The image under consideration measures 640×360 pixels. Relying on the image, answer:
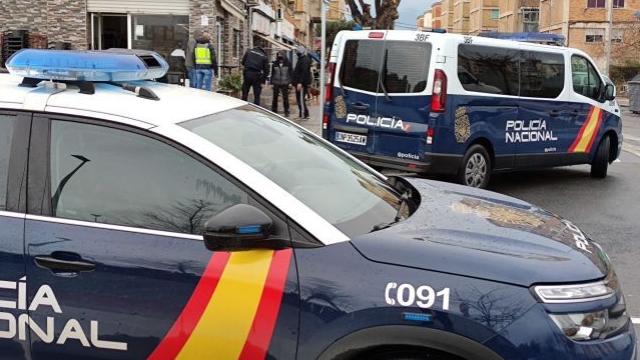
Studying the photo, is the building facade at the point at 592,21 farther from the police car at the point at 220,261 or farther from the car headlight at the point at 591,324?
the police car at the point at 220,261

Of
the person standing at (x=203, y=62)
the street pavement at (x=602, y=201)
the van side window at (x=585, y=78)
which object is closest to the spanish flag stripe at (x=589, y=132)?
the van side window at (x=585, y=78)

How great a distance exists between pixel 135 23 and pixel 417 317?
1699 centimetres

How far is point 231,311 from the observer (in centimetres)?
251

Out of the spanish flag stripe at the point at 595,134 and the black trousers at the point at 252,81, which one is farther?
the black trousers at the point at 252,81

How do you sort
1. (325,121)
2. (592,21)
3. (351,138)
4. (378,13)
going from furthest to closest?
(592,21)
(378,13)
(325,121)
(351,138)

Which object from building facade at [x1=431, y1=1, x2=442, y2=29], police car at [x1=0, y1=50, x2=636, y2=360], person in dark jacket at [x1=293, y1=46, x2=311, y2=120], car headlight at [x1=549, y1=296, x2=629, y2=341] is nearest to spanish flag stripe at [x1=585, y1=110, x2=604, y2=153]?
police car at [x1=0, y1=50, x2=636, y2=360]

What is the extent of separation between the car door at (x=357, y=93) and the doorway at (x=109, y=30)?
1065 centimetres

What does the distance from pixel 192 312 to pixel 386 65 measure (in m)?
6.53

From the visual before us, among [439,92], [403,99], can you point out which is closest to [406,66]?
[403,99]

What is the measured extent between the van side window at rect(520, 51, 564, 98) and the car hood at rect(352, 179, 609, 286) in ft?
20.4

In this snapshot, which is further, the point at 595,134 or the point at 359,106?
the point at 595,134

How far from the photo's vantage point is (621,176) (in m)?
11.3

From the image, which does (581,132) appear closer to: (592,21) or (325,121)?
(325,121)

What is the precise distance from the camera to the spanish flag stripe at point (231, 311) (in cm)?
251
